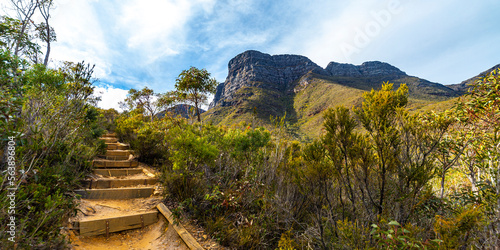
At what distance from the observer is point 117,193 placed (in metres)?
4.06

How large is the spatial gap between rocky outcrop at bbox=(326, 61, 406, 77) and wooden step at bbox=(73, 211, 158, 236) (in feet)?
360

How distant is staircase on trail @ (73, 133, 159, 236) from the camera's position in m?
2.92

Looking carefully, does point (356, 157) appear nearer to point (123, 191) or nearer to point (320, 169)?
Result: point (320, 169)

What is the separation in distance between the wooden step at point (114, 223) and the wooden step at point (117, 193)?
3.40 ft

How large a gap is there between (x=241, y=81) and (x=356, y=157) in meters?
108

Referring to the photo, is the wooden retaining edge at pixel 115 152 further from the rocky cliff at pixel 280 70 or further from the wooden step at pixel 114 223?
the rocky cliff at pixel 280 70

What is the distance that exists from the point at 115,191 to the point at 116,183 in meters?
0.55

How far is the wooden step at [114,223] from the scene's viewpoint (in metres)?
2.79

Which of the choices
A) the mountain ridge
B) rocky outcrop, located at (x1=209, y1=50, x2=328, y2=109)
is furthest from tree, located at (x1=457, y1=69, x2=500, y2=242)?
rocky outcrop, located at (x1=209, y1=50, x2=328, y2=109)

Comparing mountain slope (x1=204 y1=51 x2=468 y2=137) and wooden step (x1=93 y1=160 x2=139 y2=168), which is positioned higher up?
mountain slope (x1=204 y1=51 x2=468 y2=137)

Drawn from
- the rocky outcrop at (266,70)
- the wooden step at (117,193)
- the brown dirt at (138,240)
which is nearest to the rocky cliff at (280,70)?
the rocky outcrop at (266,70)

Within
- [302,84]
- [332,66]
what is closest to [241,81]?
[302,84]

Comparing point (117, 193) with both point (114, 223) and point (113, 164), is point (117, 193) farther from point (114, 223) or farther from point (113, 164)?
point (113, 164)

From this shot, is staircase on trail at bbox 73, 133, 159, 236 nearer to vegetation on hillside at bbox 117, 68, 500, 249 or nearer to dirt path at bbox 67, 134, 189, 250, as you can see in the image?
dirt path at bbox 67, 134, 189, 250
